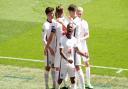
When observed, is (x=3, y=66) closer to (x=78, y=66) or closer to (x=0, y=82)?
(x=0, y=82)

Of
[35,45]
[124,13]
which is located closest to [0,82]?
[35,45]

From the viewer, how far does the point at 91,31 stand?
85.1 ft

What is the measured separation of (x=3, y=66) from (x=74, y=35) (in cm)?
482

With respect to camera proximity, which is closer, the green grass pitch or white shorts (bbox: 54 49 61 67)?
white shorts (bbox: 54 49 61 67)

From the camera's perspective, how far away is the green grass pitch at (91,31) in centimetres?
2162

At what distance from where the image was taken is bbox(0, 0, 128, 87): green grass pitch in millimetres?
21625

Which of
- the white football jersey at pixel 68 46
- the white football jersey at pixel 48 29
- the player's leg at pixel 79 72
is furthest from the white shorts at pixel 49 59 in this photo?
the white football jersey at pixel 68 46

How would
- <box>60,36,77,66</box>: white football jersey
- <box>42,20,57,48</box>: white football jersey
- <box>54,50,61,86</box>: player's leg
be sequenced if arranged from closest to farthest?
<box>60,36,77,66</box>: white football jersey
<box>54,50,61,86</box>: player's leg
<box>42,20,57,48</box>: white football jersey

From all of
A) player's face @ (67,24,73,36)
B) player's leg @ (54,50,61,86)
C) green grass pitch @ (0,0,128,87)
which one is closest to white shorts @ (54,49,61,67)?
player's leg @ (54,50,61,86)

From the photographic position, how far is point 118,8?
29.7 metres

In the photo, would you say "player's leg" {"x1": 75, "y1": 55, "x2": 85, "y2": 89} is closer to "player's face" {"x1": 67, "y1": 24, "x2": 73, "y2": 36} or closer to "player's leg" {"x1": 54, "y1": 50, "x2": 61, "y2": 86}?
"player's leg" {"x1": 54, "y1": 50, "x2": 61, "y2": 86}

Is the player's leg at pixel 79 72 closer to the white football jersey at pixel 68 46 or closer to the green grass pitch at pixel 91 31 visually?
the white football jersey at pixel 68 46

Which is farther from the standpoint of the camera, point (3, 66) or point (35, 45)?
point (35, 45)

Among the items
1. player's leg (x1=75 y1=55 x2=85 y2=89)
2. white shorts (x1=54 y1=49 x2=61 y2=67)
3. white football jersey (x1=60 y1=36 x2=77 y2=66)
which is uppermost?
white football jersey (x1=60 y1=36 x2=77 y2=66)
